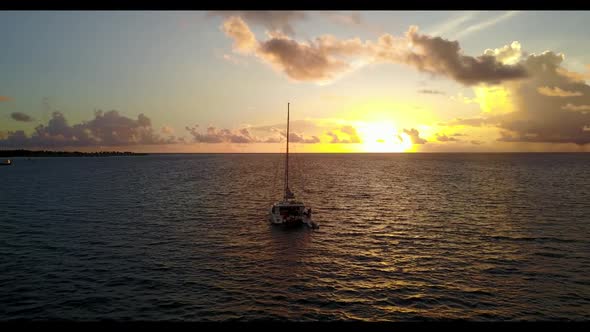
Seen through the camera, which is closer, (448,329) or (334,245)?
(448,329)

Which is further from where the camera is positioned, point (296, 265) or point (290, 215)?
point (290, 215)

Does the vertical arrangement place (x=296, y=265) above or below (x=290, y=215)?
below

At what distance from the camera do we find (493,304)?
79.5ft

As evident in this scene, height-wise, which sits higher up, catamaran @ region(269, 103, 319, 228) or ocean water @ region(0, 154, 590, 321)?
catamaran @ region(269, 103, 319, 228)

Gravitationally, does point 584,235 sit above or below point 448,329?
below

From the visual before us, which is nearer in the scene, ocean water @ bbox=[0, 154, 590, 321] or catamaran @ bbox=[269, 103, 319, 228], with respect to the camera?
ocean water @ bbox=[0, 154, 590, 321]

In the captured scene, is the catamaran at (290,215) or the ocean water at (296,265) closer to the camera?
the ocean water at (296,265)

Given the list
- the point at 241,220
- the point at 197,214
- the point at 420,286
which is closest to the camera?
the point at 420,286

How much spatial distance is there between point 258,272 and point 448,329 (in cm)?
2867

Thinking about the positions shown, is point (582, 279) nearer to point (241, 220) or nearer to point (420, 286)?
point (420, 286)

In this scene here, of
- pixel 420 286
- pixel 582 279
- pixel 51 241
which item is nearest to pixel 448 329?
pixel 420 286

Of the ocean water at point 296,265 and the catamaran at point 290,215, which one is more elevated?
the catamaran at point 290,215
